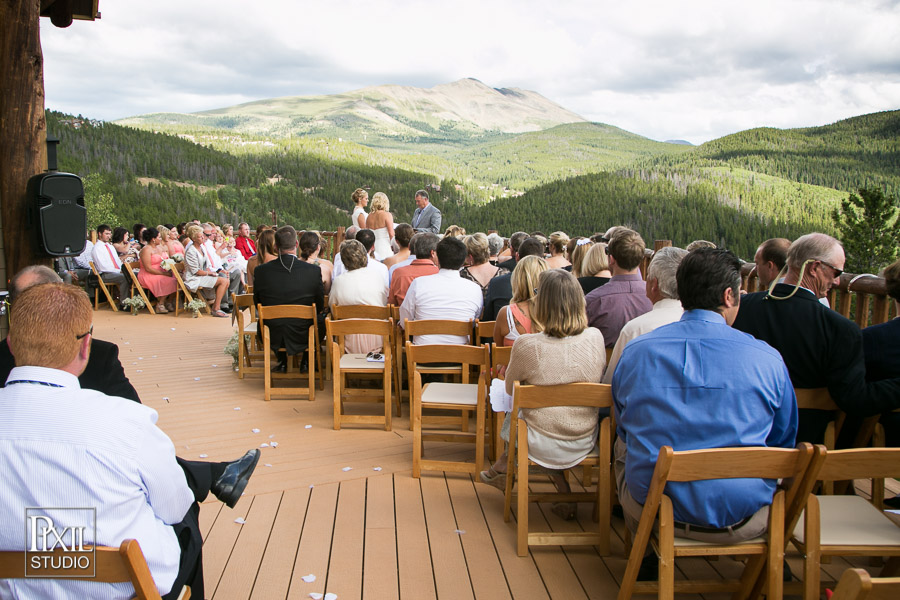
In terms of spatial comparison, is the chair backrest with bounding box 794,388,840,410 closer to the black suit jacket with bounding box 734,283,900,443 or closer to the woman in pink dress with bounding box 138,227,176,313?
the black suit jacket with bounding box 734,283,900,443

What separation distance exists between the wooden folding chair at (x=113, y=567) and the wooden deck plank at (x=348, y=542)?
4.45 feet

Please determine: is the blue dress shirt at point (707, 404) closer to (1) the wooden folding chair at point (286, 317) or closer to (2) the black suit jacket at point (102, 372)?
(2) the black suit jacket at point (102, 372)

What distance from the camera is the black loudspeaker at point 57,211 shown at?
5.17 m

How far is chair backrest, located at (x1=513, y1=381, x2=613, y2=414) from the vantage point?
10.6 feet

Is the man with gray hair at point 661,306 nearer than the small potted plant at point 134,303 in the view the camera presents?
Yes

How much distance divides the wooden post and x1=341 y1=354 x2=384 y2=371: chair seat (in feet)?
8.66

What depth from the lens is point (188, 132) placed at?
52.3 metres

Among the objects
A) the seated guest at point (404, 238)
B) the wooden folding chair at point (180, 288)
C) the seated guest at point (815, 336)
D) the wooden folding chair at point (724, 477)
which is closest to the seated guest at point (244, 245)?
the wooden folding chair at point (180, 288)

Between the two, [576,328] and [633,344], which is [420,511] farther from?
[633,344]

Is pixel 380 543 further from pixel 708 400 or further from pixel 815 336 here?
pixel 815 336

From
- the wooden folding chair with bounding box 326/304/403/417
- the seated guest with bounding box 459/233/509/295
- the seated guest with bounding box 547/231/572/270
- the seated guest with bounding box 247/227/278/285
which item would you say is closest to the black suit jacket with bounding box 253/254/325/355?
the wooden folding chair with bounding box 326/304/403/417

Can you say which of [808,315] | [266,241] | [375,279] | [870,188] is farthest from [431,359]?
[870,188]

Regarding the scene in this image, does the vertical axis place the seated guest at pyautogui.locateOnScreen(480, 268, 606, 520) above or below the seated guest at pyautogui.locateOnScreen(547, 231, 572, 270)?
below

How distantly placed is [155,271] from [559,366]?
9.49 m
